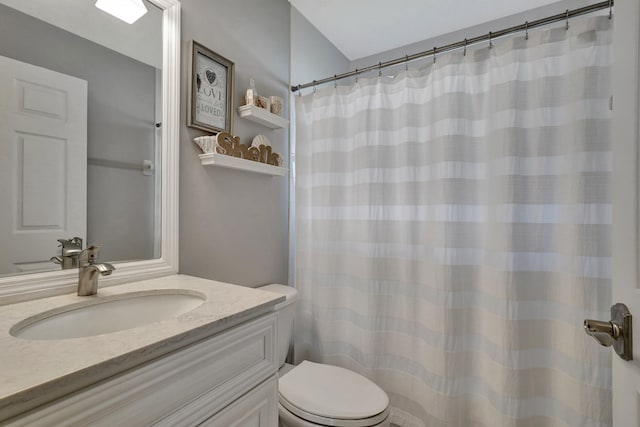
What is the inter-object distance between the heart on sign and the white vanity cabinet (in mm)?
1076

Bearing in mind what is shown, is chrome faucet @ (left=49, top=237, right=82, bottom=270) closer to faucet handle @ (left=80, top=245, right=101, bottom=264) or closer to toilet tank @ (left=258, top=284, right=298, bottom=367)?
faucet handle @ (left=80, top=245, right=101, bottom=264)

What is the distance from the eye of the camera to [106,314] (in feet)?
2.88

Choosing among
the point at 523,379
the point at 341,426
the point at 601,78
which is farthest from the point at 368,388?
the point at 601,78

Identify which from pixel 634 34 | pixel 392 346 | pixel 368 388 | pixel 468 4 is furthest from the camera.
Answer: pixel 468 4

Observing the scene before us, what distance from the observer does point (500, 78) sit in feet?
4.26

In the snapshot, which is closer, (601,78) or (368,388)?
(601,78)

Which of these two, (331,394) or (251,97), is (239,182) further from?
(331,394)

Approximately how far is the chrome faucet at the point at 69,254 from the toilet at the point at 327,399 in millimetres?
663

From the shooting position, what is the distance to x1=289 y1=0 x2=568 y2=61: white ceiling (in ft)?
5.84

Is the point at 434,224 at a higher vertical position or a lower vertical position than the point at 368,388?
higher

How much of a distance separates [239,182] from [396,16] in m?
1.47

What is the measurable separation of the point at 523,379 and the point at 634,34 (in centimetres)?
129

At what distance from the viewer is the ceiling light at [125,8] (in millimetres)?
1029

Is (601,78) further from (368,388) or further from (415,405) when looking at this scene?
(415,405)
